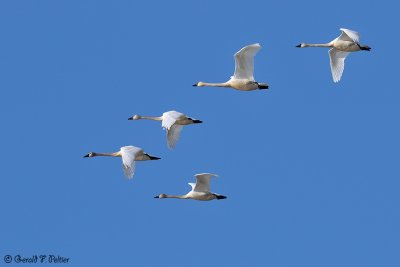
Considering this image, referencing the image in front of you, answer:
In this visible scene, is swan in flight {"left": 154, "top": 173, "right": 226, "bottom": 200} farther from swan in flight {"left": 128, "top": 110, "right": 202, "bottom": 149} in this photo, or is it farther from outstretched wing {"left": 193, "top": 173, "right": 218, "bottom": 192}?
swan in flight {"left": 128, "top": 110, "right": 202, "bottom": 149}

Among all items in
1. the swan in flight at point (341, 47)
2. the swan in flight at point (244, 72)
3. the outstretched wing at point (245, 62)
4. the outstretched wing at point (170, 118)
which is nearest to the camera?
the outstretched wing at point (245, 62)

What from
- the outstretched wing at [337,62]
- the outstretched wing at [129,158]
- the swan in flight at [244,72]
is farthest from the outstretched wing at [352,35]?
the outstretched wing at [129,158]

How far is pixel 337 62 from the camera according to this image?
37.0 meters

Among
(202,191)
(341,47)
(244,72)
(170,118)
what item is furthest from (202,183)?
(341,47)

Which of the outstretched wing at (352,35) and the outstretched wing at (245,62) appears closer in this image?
the outstretched wing at (245,62)

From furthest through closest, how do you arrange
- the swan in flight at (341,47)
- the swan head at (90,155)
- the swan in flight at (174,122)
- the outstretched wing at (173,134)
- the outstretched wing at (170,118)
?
the swan head at (90,155) < the swan in flight at (341,47) < the outstretched wing at (173,134) < the swan in flight at (174,122) < the outstretched wing at (170,118)

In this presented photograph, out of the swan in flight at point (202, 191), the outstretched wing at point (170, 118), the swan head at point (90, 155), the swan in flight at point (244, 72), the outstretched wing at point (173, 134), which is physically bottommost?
the swan in flight at point (202, 191)

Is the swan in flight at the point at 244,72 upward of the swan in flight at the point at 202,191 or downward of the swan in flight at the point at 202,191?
upward

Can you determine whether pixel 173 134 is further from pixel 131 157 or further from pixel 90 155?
pixel 90 155

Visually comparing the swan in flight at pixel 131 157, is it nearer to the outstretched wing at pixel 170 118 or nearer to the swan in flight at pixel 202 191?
the outstretched wing at pixel 170 118

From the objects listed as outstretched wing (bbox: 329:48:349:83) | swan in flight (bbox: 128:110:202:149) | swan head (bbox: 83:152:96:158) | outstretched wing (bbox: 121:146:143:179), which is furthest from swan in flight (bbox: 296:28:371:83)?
swan head (bbox: 83:152:96:158)

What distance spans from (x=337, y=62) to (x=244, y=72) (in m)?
4.81

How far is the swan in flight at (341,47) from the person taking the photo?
3433 cm

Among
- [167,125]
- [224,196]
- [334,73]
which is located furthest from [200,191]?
[334,73]
